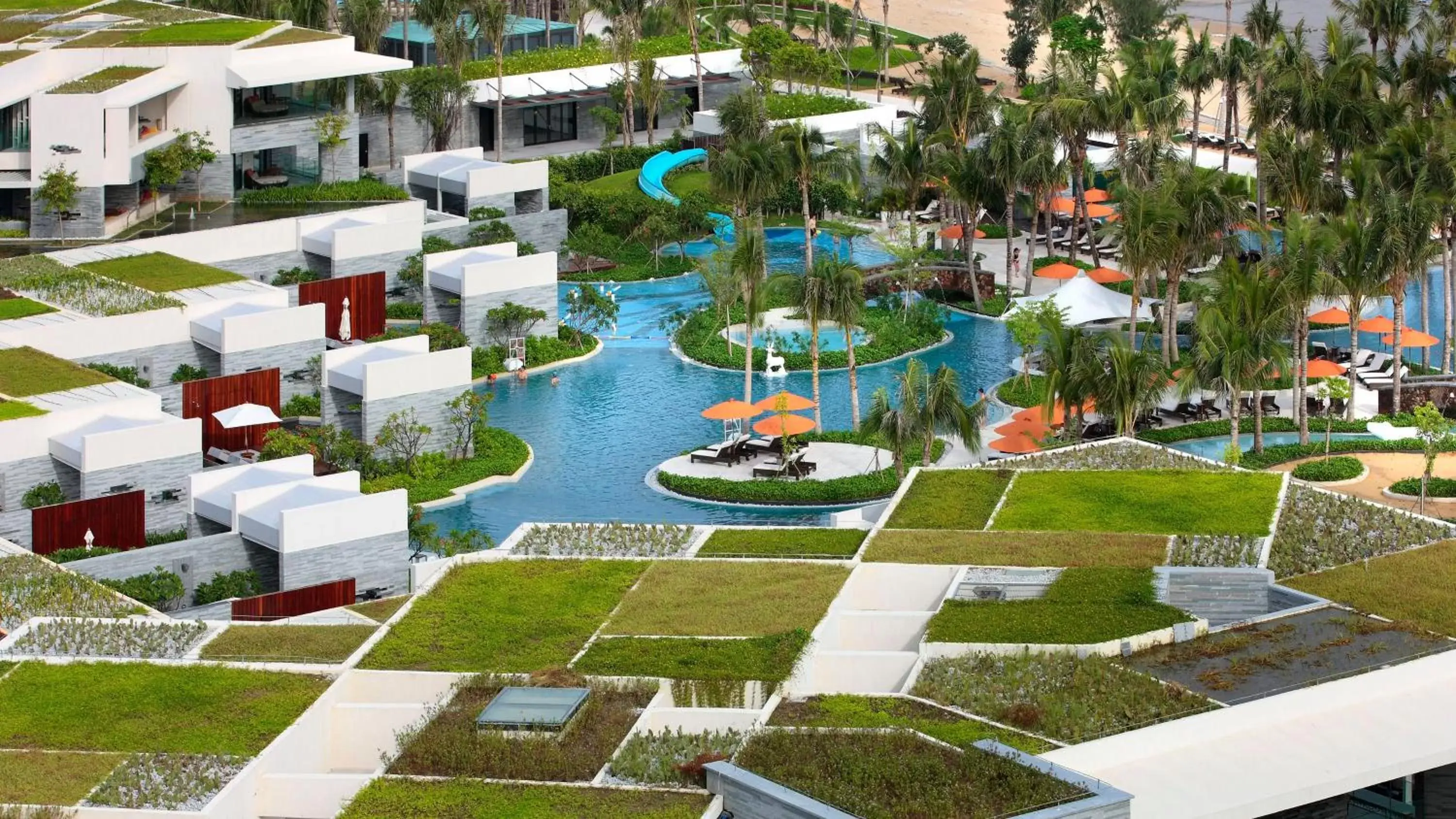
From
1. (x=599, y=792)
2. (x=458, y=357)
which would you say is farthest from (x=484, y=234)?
(x=599, y=792)

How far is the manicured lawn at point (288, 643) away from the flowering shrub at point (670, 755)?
841cm

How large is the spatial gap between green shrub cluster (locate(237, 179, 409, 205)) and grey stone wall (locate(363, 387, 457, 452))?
21.8 metres

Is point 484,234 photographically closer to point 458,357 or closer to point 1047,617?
point 458,357

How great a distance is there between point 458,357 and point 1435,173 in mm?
32527

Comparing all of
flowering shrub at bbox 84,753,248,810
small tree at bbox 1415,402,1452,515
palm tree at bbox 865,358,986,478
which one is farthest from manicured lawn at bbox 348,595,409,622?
small tree at bbox 1415,402,1452,515

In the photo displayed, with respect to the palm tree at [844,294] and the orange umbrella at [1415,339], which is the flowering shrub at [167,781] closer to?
the palm tree at [844,294]

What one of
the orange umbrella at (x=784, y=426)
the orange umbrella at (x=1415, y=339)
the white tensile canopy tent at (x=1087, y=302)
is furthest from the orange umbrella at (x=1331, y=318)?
the orange umbrella at (x=784, y=426)

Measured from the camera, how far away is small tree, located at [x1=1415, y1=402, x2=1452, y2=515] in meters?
62.7

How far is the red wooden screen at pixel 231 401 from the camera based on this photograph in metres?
70.1

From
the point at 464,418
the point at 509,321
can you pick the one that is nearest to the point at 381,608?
the point at 464,418

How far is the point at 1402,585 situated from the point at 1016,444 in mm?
20159

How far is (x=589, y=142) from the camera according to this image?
117 meters

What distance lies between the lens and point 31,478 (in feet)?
206

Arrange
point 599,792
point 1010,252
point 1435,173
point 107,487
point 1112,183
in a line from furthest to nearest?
point 1112,183
point 1010,252
point 1435,173
point 107,487
point 599,792
